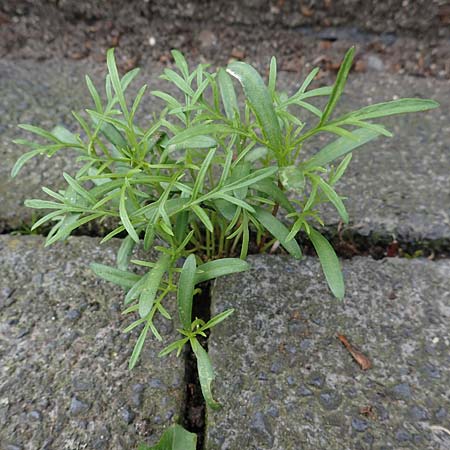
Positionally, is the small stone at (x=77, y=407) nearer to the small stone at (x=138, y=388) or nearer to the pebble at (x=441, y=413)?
the small stone at (x=138, y=388)

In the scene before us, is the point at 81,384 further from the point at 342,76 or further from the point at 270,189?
the point at 342,76

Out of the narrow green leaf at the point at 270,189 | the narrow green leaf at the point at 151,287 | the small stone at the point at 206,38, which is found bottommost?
the narrow green leaf at the point at 151,287

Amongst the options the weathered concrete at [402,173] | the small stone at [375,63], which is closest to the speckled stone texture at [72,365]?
the weathered concrete at [402,173]

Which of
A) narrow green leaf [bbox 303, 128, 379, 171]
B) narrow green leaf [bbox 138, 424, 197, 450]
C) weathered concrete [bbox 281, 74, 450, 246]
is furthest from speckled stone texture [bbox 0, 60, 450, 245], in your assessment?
narrow green leaf [bbox 138, 424, 197, 450]

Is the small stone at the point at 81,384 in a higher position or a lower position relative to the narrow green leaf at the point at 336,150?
lower

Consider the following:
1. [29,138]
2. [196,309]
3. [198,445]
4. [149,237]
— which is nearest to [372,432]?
[198,445]

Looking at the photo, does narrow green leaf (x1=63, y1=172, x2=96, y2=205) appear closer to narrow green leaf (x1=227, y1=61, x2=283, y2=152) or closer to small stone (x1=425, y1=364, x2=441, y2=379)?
narrow green leaf (x1=227, y1=61, x2=283, y2=152)
